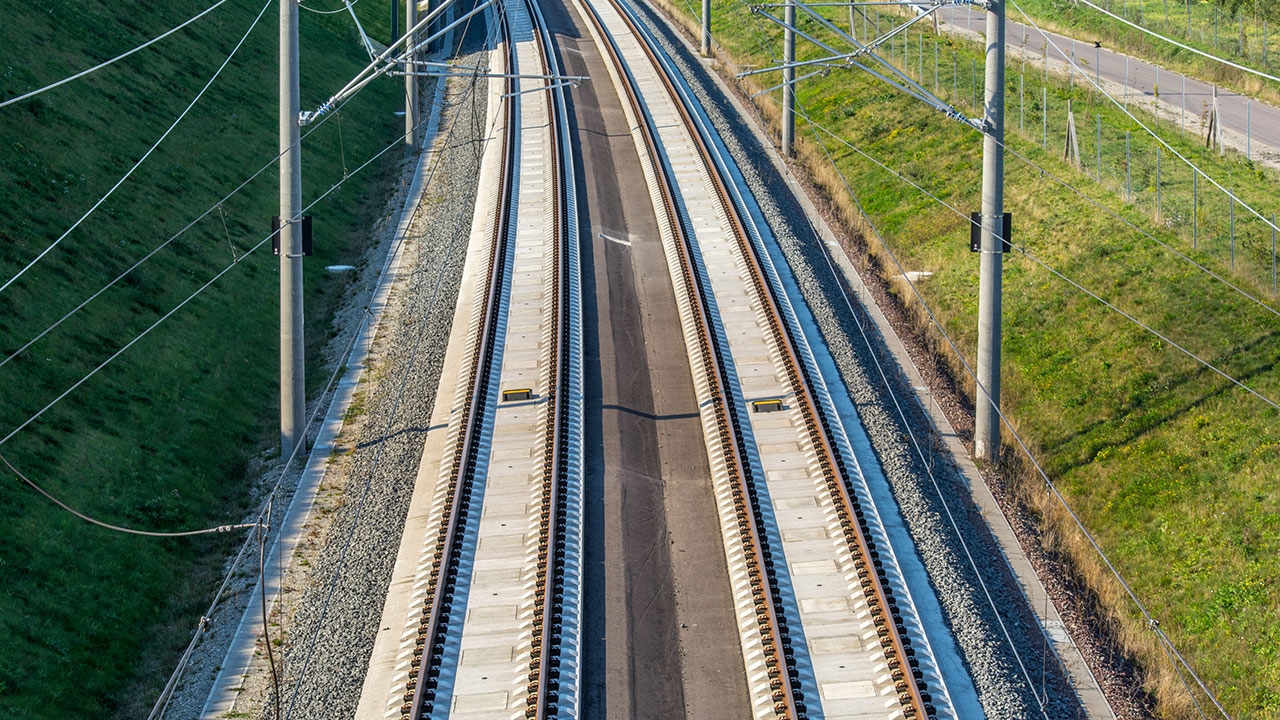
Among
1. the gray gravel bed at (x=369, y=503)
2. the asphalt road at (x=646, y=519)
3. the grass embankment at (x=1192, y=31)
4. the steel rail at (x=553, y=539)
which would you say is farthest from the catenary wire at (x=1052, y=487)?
the grass embankment at (x=1192, y=31)

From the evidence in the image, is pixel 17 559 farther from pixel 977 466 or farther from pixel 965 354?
pixel 965 354

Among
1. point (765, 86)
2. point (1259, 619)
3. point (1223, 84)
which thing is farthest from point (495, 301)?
point (1223, 84)

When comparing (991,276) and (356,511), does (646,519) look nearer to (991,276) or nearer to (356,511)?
(356,511)

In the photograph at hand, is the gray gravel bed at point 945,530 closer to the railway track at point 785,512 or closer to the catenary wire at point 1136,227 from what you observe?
the railway track at point 785,512

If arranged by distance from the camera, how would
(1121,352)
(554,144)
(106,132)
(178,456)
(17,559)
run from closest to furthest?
(17,559)
(178,456)
(1121,352)
(106,132)
(554,144)

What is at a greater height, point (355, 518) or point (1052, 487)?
point (1052, 487)

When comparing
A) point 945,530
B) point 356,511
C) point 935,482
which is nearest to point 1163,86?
point 935,482
